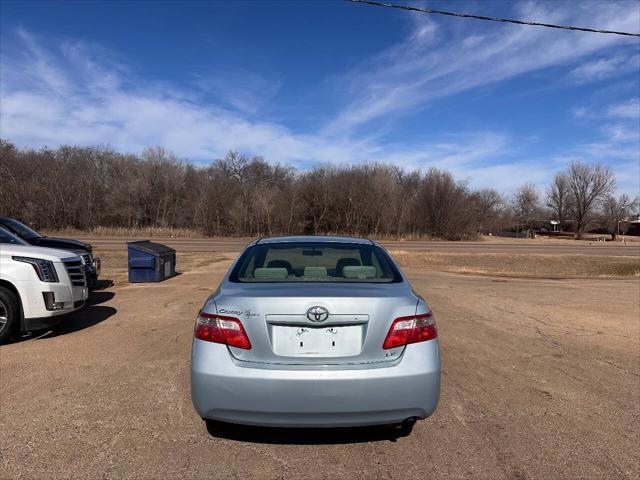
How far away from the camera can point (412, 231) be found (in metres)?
47.3

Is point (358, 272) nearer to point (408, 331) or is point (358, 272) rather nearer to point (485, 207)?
point (408, 331)

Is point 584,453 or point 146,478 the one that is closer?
point 146,478

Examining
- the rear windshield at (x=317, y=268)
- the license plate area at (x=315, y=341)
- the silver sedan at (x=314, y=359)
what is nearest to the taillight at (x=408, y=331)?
the silver sedan at (x=314, y=359)

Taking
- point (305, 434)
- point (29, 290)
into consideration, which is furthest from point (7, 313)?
point (305, 434)

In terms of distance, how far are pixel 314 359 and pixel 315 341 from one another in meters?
0.12

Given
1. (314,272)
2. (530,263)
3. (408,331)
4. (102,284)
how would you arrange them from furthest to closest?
1. (530,263)
2. (102,284)
3. (314,272)
4. (408,331)

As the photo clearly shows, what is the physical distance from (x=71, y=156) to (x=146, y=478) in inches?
2118

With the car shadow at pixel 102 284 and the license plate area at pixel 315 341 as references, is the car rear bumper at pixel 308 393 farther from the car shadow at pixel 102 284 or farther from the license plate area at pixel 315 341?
the car shadow at pixel 102 284

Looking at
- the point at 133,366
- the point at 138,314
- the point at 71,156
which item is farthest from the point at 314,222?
the point at 133,366

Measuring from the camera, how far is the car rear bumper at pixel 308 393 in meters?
3.02

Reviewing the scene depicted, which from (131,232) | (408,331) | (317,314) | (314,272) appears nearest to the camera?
(317,314)

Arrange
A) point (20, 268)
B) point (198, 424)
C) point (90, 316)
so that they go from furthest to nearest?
1. point (90, 316)
2. point (20, 268)
3. point (198, 424)

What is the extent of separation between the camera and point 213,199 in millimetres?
44375

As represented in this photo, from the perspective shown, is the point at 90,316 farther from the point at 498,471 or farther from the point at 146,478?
the point at 498,471
